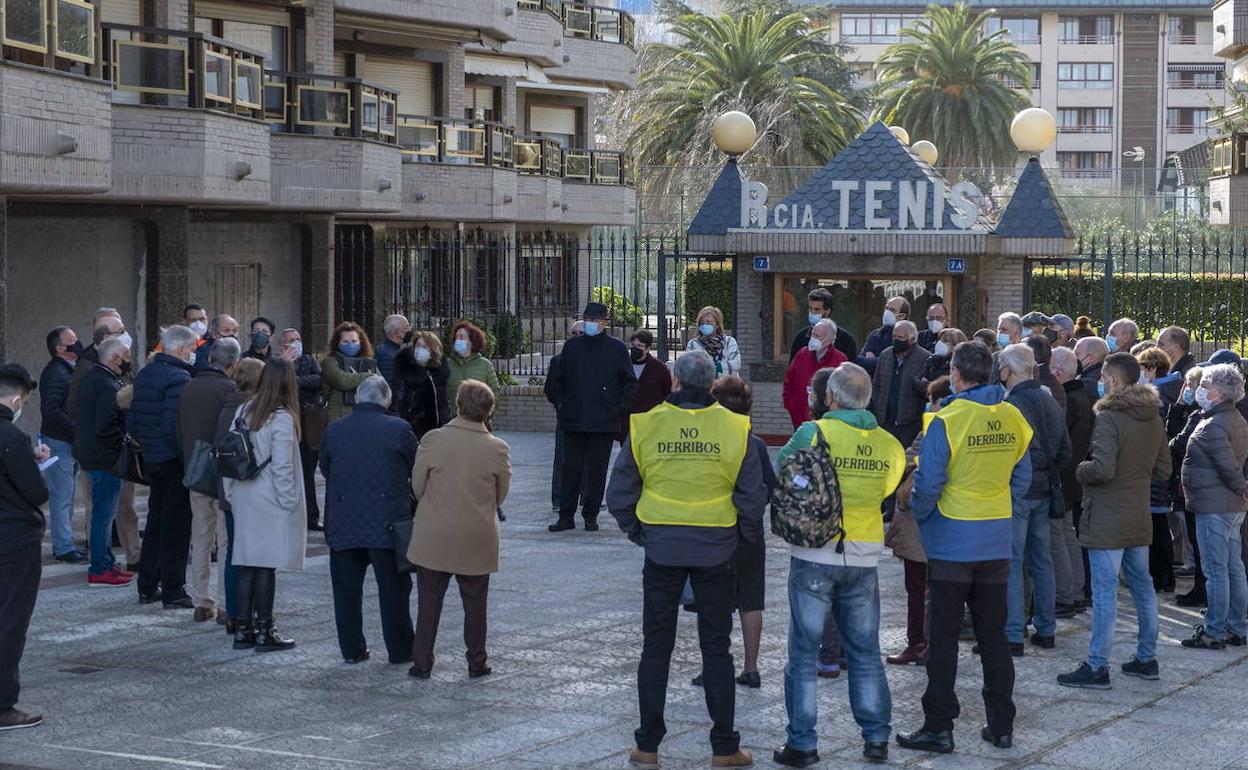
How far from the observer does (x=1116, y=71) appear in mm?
90188

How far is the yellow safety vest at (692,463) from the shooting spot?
8117 millimetres

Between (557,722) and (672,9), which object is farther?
(672,9)

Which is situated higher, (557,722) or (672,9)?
(672,9)

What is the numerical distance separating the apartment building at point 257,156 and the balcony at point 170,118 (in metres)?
0.02

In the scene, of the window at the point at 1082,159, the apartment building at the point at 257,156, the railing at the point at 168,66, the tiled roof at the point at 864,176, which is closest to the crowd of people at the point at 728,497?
the apartment building at the point at 257,156

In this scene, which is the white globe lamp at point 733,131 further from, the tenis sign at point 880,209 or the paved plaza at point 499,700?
the paved plaza at point 499,700

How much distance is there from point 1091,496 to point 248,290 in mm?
17669

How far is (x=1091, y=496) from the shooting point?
9.91m

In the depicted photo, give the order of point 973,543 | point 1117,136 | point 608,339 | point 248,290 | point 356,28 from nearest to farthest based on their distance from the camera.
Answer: point 973,543 → point 608,339 → point 248,290 → point 356,28 → point 1117,136

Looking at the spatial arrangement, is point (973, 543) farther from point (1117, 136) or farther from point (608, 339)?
point (1117, 136)

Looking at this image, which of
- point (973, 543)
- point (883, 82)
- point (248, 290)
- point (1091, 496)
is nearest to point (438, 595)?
point (973, 543)

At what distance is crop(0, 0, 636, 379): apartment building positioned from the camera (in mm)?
16266

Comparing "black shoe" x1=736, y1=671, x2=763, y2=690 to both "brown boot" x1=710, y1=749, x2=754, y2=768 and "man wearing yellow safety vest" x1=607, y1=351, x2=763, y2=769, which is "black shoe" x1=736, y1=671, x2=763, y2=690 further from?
"brown boot" x1=710, y1=749, x2=754, y2=768

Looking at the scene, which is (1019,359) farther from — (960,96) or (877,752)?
(960,96)
